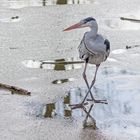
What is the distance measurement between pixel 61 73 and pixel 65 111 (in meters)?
1.54

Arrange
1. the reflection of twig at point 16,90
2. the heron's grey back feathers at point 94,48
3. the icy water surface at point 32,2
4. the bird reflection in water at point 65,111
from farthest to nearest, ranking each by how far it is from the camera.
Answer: the icy water surface at point 32,2 → the reflection of twig at point 16,90 → the heron's grey back feathers at point 94,48 → the bird reflection in water at point 65,111

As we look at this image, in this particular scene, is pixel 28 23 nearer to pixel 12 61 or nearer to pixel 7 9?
pixel 7 9

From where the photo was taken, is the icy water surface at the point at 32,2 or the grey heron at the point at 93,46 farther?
the icy water surface at the point at 32,2

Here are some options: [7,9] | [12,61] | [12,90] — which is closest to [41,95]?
[12,90]

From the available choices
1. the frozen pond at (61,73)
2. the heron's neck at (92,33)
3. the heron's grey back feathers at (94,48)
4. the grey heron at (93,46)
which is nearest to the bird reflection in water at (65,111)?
the frozen pond at (61,73)

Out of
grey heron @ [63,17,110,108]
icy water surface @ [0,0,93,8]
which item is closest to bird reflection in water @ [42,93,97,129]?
grey heron @ [63,17,110,108]

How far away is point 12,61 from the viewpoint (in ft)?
30.8

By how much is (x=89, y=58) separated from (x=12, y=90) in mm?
1231

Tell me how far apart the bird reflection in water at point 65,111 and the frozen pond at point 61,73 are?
0.04 ft

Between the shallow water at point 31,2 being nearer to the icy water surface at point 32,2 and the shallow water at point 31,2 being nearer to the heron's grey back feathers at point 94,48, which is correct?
the icy water surface at point 32,2

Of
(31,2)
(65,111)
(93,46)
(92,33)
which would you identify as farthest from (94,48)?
(31,2)

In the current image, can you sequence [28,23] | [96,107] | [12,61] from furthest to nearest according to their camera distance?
[28,23] → [12,61] → [96,107]

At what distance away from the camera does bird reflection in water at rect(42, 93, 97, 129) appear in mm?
7012

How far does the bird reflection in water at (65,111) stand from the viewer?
23.0 ft
